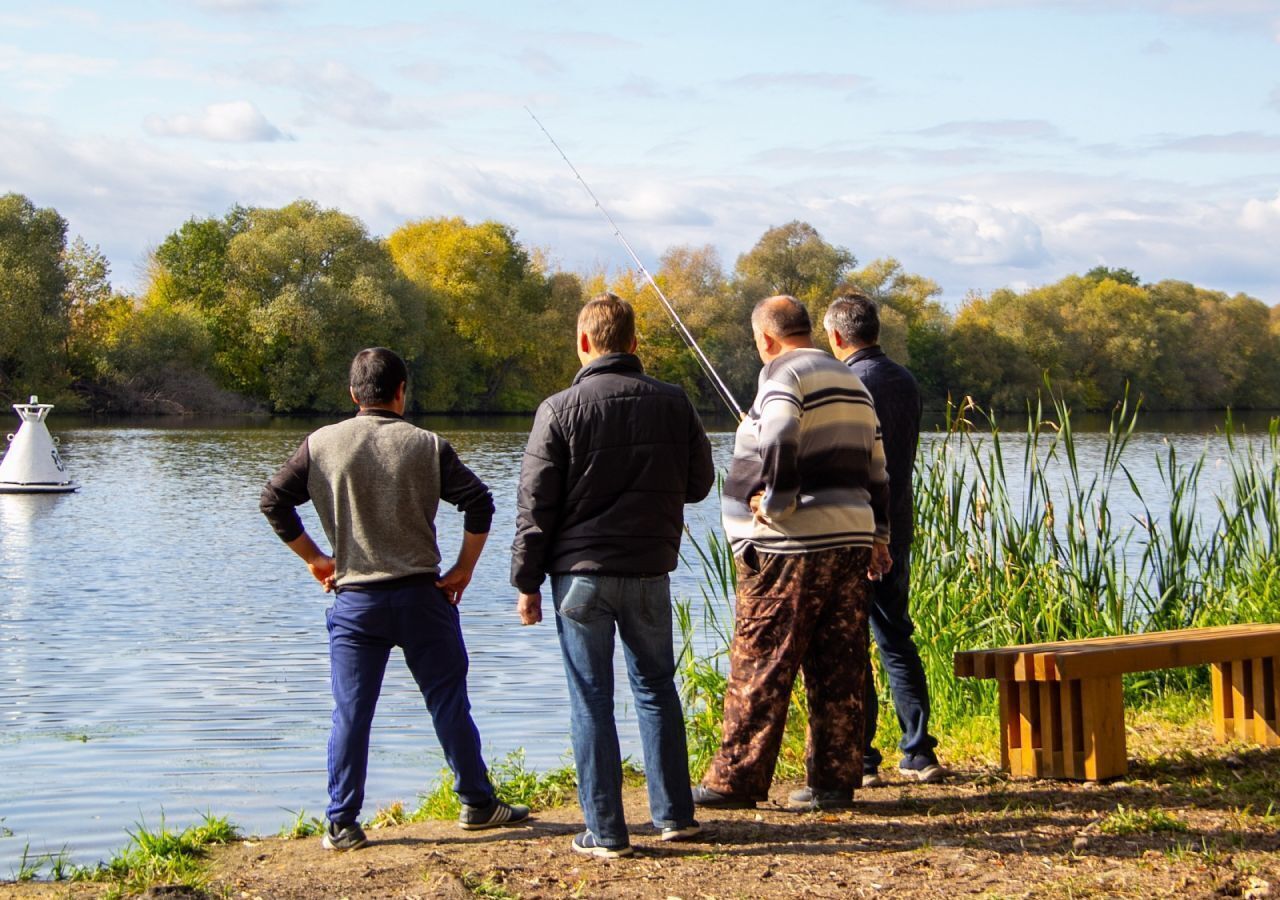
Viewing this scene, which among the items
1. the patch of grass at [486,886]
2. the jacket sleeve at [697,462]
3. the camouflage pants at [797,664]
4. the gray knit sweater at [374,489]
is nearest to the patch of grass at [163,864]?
the patch of grass at [486,886]

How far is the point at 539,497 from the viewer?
4.61 meters

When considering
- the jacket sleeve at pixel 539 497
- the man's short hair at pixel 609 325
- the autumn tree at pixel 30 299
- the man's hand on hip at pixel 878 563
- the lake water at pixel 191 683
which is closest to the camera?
the jacket sleeve at pixel 539 497

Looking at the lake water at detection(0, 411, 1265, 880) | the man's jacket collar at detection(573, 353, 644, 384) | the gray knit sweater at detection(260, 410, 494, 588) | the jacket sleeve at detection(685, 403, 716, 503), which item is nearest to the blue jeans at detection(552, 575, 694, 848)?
the jacket sleeve at detection(685, 403, 716, 503)

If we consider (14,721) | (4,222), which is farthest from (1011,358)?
(14,721)

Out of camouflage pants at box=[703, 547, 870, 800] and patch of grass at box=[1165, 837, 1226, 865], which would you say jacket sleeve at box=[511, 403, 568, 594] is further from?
patch of grass at box=[1165, 837, 1226, 865]

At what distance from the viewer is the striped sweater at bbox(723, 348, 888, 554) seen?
4.78m

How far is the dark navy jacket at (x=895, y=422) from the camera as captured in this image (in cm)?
552

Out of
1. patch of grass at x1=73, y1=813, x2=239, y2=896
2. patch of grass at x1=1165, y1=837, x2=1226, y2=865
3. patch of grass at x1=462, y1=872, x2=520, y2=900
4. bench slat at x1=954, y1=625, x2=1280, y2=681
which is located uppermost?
bench slat at x1=954, y1=625, x2=1280, y2=681

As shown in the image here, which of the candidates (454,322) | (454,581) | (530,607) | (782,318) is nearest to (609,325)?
(782,318)

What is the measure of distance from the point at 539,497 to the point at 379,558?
66 cm

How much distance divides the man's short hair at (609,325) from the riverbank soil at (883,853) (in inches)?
61.2

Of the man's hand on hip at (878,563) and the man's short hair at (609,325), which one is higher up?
the man's short hair at (609,325)

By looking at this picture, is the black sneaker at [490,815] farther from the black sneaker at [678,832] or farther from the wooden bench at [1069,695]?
the wooden bench at [1069,695]

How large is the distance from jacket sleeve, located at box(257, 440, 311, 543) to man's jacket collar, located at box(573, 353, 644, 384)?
0.96 metres
